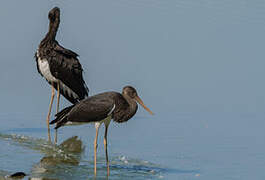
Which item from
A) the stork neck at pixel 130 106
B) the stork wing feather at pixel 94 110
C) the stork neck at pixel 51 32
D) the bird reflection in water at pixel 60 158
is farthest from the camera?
the stork neck at pixel 51 32

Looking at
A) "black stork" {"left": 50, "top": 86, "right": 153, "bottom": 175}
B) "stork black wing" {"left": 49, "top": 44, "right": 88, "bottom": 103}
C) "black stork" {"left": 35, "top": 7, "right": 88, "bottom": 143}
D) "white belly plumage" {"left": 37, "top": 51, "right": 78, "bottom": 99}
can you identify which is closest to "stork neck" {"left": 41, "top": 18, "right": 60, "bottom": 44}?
"black stork" {"left": 35, "top": 7, "right": 88, "bottom": 143}

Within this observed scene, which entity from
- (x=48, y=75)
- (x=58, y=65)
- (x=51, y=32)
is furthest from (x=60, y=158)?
(x=51, y=32)

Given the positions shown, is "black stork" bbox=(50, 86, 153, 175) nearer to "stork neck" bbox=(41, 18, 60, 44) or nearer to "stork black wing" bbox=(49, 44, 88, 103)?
"stork black wing" bbox=(49, 44, 88, 103)

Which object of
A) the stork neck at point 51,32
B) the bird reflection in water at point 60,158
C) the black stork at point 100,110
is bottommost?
the bird reflection in water at point 60,158

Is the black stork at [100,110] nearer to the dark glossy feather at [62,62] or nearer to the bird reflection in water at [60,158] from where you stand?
the bird reflection in water at [60,158]

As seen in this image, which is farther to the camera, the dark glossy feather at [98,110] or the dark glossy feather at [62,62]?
the dark glossy feather at [62,62]

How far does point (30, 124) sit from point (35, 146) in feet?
7.72

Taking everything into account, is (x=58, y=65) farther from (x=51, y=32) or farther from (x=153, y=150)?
(x=153, y=150)

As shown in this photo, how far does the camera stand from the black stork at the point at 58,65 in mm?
10578

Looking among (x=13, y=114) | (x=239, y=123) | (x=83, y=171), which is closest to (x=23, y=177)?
(x=83, y=171)

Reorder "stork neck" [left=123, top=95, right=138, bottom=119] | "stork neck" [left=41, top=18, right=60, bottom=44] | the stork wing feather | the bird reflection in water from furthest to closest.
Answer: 1. "stork neck" [left=41, top=18, right=60, bottom=44]
2. "stork neck" [left=123, top=95, right=138, bottom=119]
3. the stork wing feather
4. the bird reflection in water

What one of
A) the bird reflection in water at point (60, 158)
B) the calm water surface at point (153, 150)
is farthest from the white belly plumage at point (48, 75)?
the bird reflection in water at point (60, 158)

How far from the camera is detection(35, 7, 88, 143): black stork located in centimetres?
1058

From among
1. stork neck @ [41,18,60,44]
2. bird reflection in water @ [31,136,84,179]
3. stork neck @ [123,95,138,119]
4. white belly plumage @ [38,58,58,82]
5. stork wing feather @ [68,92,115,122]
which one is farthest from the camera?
stork neck @ [41,18,60,44]
